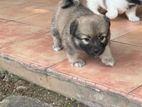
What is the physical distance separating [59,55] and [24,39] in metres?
0.64

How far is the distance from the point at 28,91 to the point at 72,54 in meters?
0.50

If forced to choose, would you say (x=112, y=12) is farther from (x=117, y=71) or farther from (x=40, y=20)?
(x=117, y=71)

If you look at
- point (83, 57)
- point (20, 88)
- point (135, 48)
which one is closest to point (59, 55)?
point (83, 57)

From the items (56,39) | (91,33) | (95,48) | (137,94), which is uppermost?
(91,33)

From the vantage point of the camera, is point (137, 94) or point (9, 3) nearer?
point (137, 94)

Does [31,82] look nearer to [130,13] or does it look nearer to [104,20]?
[104,20]

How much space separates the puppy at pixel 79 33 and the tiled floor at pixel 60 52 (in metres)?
0.09

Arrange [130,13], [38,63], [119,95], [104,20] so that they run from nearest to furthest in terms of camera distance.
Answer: [119,95] < [104,20] < [38,63] < [130,13]

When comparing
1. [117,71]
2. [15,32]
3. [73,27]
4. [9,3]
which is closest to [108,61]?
[117,71]

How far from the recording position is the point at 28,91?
3.36 m

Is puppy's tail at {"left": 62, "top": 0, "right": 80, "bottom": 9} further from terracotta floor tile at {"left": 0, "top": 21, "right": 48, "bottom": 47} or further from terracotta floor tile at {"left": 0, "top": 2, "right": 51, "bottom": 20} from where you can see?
terracotta floor tile at {"left": 0, "top": 2, "right": 51, "bottom": 20}

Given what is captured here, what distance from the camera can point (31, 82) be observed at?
A: 3.47 metres

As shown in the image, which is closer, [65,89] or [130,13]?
[65,89]

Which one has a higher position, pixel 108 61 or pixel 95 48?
pixel 95 48
